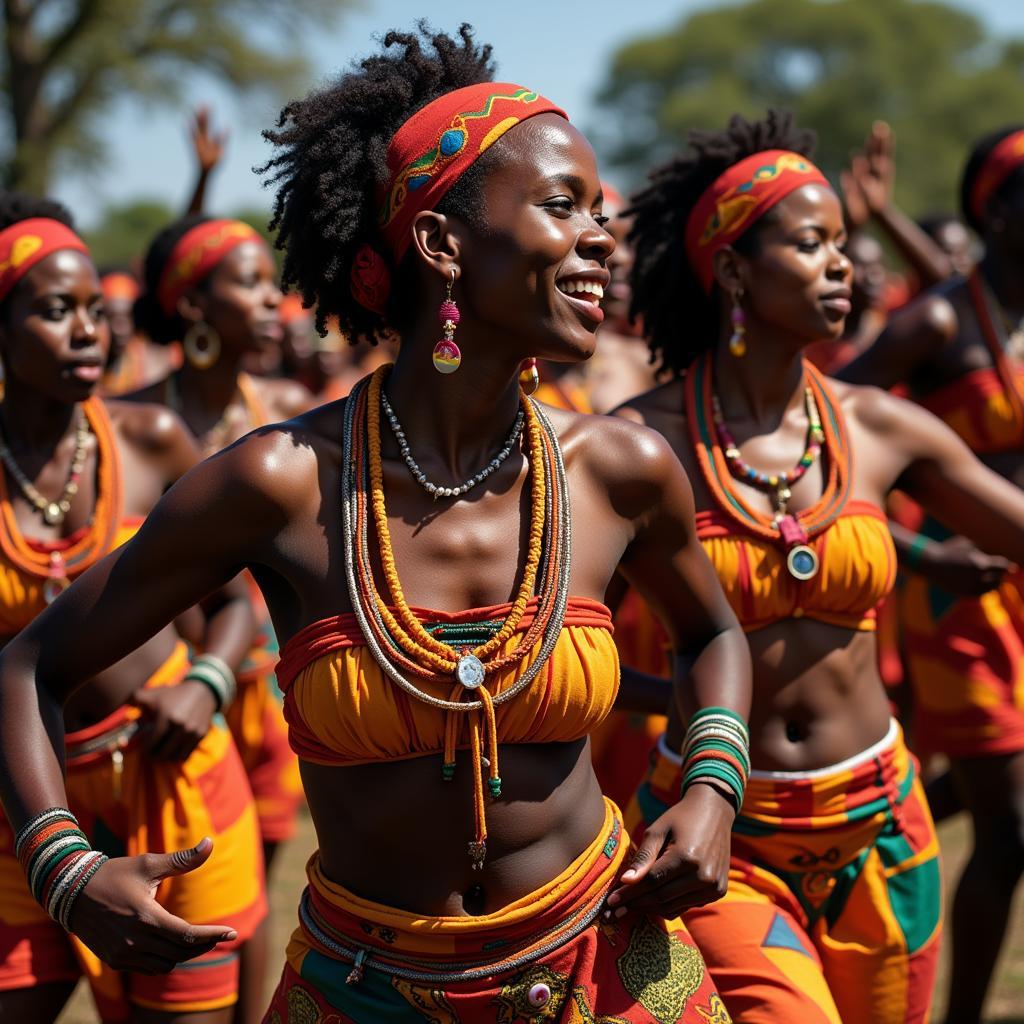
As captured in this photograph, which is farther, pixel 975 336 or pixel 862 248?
pixel 862 248

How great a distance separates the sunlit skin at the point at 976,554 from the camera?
205 inches

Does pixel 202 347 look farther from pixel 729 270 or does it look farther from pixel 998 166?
pixel 998 166

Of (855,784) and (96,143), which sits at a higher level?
(855,784)

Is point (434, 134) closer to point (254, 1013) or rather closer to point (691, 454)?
point (691, 454)

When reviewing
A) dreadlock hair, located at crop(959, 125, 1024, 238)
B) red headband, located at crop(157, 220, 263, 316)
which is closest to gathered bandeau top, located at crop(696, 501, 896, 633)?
dreadlock hair, located at crop(959, 125, 1024, 238)

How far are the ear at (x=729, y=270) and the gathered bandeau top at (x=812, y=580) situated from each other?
779mm

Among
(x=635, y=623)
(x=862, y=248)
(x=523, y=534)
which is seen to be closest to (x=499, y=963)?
(x=523, y=534)

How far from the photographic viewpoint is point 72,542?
4.32m

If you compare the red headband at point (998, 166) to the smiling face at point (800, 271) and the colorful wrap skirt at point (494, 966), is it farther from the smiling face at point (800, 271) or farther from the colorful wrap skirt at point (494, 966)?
the colorful wrap skirt at point (494, 966)

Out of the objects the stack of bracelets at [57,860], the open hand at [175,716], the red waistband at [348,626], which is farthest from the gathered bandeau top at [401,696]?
the open hand at [175,716]

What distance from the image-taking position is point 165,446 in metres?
4.59

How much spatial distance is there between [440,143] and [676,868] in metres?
1.37

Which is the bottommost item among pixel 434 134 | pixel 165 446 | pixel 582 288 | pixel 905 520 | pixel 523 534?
pixel 905 520

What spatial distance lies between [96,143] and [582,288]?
22903 millimetres
